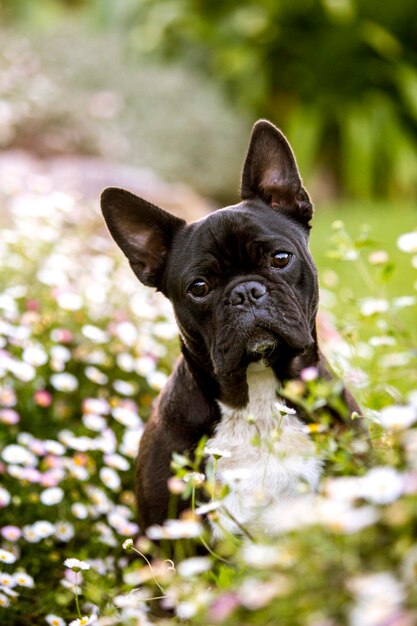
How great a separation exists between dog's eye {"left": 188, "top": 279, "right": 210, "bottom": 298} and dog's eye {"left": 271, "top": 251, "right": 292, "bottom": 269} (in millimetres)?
229

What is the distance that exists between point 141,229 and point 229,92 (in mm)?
9863

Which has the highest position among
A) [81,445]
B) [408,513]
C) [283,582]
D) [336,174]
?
[408,513]

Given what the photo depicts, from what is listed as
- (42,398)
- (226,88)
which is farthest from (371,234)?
(226,88)

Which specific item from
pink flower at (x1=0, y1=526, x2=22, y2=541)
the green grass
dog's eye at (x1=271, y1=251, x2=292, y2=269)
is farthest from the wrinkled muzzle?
the green grass

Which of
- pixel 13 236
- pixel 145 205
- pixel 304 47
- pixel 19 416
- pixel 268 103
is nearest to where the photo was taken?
pixel 145 205

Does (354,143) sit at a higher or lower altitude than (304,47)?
lower

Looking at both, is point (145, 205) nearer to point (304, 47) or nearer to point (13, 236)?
point (13, 236)

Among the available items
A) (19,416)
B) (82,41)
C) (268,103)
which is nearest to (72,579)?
(19,416)

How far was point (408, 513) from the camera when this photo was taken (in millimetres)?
1351

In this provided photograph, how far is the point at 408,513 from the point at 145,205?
213 centimetres

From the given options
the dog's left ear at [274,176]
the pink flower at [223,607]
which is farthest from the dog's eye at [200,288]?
the pink flower at [223,607]

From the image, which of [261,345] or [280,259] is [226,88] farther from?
[261,345]

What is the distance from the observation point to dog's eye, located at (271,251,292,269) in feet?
10.1

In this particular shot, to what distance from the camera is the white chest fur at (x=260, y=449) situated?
287 centimetres
